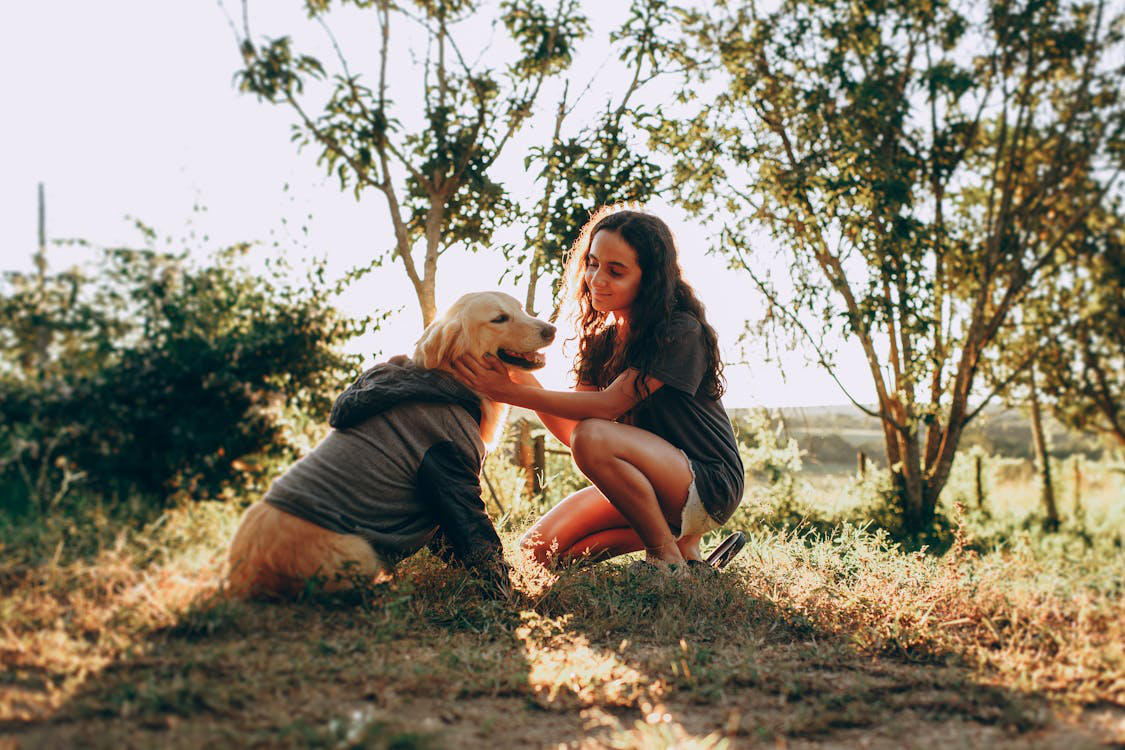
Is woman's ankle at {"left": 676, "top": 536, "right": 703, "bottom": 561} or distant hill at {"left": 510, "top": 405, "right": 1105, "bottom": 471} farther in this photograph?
distant hill at {"left": 510, "top": 405, "right": 1105, "bottom": 471}

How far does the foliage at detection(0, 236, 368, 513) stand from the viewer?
303 cm

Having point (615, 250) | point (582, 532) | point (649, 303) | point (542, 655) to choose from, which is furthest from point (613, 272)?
point (542, 655)

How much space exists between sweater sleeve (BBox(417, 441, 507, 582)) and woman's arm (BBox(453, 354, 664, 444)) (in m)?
0.28

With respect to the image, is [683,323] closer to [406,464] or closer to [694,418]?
[694,418]

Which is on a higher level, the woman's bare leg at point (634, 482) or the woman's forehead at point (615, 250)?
the woman's forehead at point (615, 250)

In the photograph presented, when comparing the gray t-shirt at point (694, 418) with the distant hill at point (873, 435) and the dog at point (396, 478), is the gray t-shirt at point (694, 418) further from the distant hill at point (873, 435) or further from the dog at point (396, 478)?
the distant hill at point (873, 435)

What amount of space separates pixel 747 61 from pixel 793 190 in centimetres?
145

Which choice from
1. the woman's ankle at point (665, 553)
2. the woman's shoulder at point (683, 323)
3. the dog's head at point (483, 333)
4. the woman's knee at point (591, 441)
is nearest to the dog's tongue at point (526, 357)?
the dog's head at point (483, 333)

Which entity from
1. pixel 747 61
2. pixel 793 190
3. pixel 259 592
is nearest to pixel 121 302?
pixel 259 592

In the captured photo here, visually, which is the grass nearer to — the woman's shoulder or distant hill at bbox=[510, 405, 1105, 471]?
the woman's shoulder

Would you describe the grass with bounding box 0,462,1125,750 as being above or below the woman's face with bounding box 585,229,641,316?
below

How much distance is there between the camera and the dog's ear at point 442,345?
3062mm

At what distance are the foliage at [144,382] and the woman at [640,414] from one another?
3.83 feet

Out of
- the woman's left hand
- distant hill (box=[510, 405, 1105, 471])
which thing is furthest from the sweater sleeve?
distant hill (box=[510, 405, 1105, 471])
